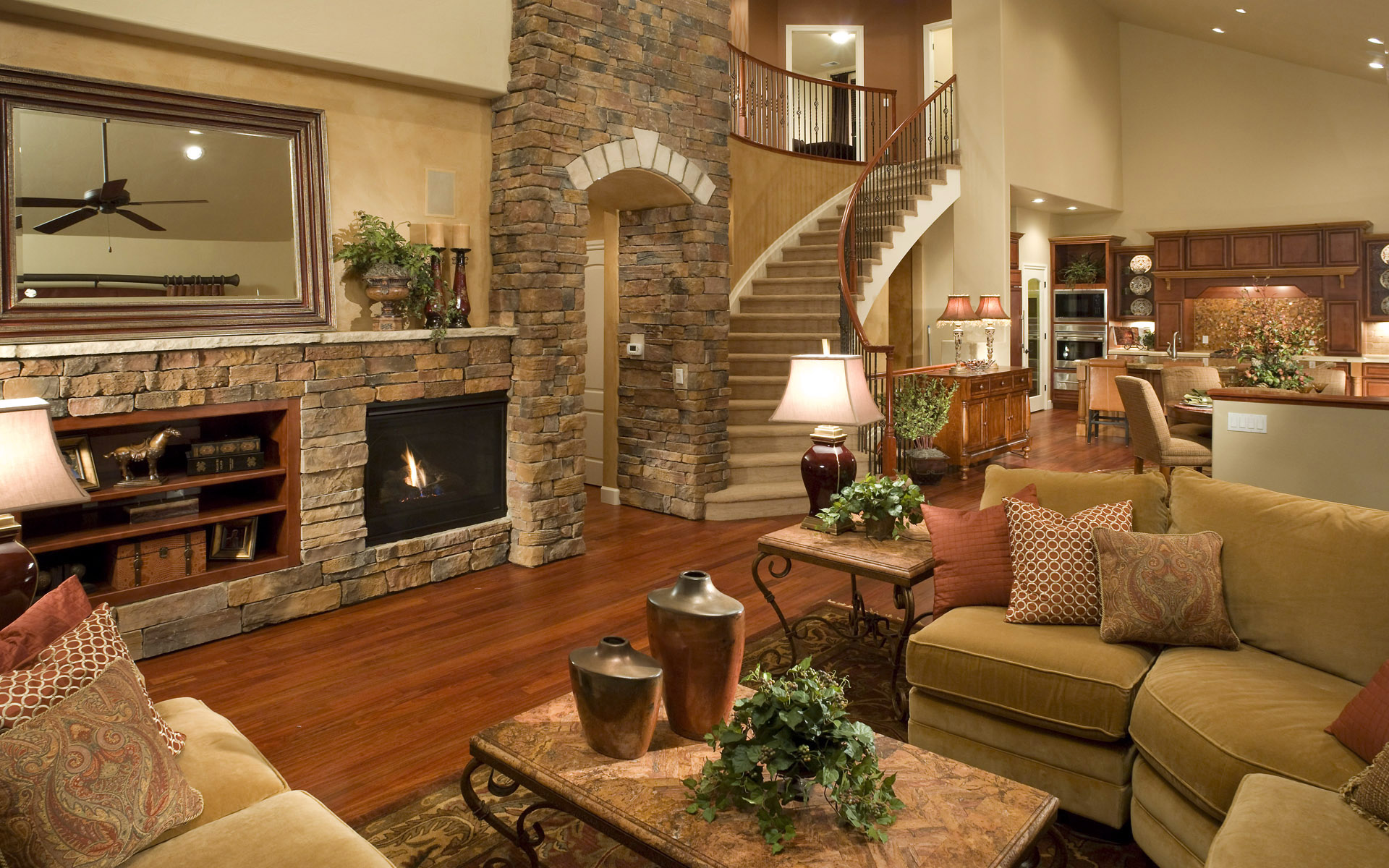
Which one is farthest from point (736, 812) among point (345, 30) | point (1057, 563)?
point (345, 30)

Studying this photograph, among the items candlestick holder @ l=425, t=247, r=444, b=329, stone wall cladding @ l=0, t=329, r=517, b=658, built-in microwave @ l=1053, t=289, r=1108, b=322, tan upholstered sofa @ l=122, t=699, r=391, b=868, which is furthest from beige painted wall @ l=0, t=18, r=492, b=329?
built-in microwave @ l=1053, t=289, r=1108, b=322

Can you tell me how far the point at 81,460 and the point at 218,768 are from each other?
8.10 ft

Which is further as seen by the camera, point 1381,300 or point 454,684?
point 1381,300

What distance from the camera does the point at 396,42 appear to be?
4.68 meters

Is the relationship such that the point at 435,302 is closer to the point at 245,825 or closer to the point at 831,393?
the point at 831,393

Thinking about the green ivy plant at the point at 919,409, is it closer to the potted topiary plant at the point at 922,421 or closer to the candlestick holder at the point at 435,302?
the potted topiary plant at the point at 922,421

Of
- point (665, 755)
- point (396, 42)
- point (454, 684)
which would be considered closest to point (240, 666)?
point (454, 684)

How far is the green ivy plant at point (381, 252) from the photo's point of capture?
473 cm

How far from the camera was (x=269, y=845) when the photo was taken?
5.82 feet

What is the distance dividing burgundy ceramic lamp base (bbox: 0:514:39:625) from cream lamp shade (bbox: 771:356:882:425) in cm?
269

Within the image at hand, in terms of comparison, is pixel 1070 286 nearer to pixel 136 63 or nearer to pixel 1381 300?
pixel 1381 300

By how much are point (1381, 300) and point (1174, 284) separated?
2.31 metres

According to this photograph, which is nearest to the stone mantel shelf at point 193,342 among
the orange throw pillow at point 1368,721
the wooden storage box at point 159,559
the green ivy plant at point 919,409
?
the wooden storage box at point 159,559

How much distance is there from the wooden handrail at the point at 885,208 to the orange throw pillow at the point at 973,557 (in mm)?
3134
